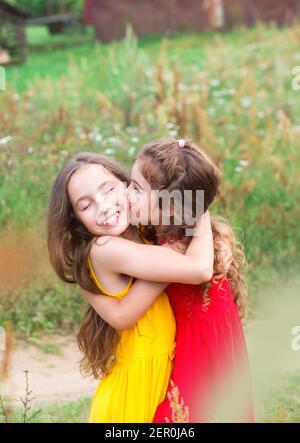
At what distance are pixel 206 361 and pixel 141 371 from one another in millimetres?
223

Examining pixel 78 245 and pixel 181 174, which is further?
pixel 78 245

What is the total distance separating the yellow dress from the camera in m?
3.11

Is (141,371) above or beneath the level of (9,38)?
beneath

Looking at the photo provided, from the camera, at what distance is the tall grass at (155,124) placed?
6.06m

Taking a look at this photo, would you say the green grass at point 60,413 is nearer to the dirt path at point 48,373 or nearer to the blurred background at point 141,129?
the blurred background at point 141,129

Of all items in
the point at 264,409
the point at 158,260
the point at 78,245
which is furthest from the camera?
the point at 264,409

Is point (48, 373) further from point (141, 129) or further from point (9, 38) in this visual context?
point (9, 38)

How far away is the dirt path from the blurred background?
11 millimetres

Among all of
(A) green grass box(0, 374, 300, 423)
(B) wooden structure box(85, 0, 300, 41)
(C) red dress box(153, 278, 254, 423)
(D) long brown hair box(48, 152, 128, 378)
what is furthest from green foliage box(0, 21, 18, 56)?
(C) red dress box(153, 278, 254, 423)

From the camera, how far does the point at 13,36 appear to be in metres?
9.08

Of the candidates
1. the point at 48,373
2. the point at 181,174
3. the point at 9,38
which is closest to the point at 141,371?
the point at 181,174

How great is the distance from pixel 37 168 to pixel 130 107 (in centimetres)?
142

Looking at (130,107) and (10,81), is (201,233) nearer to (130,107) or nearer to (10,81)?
(130,107)

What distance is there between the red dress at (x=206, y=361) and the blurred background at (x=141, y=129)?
2.75 ft
